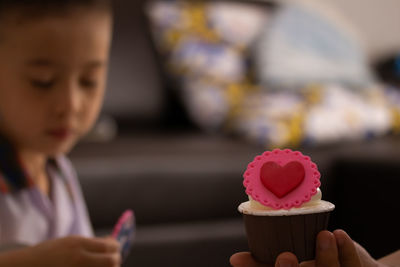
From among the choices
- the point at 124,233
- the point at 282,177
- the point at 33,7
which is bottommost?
the point at 124,233

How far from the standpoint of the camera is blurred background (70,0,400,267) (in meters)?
1.00

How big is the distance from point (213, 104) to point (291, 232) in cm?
122

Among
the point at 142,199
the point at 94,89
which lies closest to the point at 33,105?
the point at 94,89

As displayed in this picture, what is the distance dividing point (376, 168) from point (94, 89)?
323 millimetres

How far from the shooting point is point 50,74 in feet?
1.69

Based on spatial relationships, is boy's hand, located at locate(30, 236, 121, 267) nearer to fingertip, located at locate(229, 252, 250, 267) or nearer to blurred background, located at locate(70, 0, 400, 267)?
fingertip, located at locate(229, 252, 250, 267)

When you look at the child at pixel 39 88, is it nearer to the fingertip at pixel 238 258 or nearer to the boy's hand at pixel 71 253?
the boy's hand at pixel 71 253

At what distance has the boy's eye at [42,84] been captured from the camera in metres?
0.52

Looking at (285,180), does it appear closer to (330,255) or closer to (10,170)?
(330,255)

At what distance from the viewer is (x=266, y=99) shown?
1.42m

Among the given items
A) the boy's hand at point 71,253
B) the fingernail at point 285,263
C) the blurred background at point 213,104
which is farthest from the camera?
the blurred background at point 213,104

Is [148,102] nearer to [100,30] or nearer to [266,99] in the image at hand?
[266,99]

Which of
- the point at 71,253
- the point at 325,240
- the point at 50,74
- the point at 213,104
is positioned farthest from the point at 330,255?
the point at 213,104

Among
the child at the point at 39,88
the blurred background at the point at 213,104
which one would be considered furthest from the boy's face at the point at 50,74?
the blurred background at the point at 213,104
